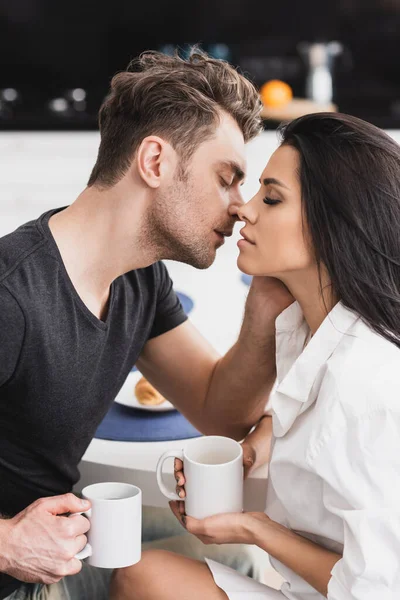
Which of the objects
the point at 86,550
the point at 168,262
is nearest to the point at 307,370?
the point at 86,550

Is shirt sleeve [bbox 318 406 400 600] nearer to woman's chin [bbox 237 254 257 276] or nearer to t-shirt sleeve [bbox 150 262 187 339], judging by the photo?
woman's chin [bbox 237 254 257 276]

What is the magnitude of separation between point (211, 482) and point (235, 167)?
0.65 metres

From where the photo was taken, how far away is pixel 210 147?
153 cm

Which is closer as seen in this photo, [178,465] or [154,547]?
[178,465]

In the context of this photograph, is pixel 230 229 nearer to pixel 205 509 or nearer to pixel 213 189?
pixel 213 189

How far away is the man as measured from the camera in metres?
1.33

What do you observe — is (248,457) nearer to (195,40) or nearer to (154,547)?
(154,547)

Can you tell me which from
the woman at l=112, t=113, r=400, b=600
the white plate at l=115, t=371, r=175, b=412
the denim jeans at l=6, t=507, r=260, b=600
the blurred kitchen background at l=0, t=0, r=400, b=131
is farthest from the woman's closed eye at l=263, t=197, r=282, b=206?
the blurred kitchen background at l=0, t=0, r=400, b=131

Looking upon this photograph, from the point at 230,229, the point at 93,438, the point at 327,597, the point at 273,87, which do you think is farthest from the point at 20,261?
the point at 273,87

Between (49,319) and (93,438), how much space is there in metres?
0.25

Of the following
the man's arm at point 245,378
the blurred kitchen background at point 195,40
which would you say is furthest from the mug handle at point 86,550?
the blurred kitchen background at point 195,40

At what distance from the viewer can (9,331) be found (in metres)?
1.26

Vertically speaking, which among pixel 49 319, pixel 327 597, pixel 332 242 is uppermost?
pixel 332 242

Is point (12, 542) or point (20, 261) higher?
point (20, 261)
